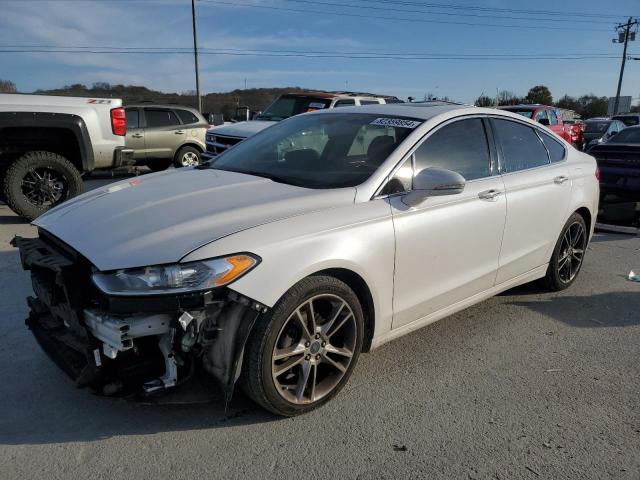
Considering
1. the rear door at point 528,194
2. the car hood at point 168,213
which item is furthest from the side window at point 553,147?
the car hood at point 168,213

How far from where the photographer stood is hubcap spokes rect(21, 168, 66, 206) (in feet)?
23.1

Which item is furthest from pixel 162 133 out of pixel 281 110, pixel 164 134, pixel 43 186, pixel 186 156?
pixel 43 186

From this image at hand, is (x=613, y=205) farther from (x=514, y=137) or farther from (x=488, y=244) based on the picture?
(x=488, y=244)

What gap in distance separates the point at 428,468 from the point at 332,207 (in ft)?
4.61

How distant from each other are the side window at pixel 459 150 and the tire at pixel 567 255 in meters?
1.32

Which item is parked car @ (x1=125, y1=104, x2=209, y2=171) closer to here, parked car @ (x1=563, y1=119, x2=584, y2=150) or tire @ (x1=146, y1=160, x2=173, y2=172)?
tire @ (x1=146, y1=160, x2=173, y2=172)

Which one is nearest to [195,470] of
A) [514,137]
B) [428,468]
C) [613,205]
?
[428,468]

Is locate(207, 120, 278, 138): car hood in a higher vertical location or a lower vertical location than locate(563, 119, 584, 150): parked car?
higher

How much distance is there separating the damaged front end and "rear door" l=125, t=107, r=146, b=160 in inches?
399

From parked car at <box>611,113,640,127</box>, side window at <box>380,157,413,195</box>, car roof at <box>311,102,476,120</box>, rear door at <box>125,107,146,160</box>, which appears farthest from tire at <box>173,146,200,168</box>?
parked car at <box>611,113,640,127</box>

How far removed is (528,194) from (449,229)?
1.07 m

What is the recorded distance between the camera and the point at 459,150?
12.3 feet

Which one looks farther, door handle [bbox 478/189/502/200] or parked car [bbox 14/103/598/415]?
door handle [bbox 478/189/502/200]

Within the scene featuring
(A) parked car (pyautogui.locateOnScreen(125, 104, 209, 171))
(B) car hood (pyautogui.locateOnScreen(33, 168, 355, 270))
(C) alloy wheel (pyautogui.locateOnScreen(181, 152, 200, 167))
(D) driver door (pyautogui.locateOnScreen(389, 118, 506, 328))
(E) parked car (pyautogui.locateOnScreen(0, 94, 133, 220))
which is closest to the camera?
(B) car hood (pyautogui.locateOnScreen(33, 168, 355, 270))
